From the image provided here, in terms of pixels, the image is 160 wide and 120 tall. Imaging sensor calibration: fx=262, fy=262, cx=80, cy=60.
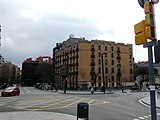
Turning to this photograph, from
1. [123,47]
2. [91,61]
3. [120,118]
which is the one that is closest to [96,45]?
[91,61]

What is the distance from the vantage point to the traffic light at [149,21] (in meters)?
6.11

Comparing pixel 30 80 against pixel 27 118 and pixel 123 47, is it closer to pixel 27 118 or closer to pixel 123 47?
pixel 123 47

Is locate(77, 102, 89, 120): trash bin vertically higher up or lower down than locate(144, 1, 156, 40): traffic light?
lower down

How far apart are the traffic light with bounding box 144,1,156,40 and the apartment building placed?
299ft

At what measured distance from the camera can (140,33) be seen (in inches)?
251

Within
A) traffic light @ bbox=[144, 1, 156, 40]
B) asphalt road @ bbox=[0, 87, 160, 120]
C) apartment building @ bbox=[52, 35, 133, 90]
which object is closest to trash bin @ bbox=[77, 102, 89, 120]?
asphalt road @ bbox=[0, 87, 160, 120]

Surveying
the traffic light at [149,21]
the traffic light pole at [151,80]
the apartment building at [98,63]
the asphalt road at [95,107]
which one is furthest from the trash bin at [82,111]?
the apartment building at [98,63]

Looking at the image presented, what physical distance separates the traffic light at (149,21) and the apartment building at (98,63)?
91.1 metres

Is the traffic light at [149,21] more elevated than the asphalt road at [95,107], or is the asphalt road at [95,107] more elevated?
the traffic light at [149,21]

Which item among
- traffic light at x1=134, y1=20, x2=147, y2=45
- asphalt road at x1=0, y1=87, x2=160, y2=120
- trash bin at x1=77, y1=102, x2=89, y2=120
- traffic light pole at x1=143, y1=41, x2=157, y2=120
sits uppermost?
traffic light at x1=134, y1=20, x2=147, y2=45

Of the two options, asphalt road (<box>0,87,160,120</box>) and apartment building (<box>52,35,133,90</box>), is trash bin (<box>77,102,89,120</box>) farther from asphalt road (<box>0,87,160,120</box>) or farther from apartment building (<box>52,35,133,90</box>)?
apartment building (<box>52,35,133,90</box>)

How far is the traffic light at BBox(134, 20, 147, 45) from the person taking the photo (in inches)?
247

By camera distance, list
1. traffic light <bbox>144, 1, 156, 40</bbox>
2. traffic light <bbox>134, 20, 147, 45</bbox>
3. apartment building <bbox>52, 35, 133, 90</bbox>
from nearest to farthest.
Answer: traffic light <bbox>144, 1, 156, 40</bbox>, traffic light <bbox>134, 20, 147, 45</bbox>, apartment building <bbox>52, 35, 133, 90</bbox>

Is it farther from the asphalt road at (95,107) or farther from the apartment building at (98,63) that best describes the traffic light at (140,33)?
the apartment building at (98,63)
